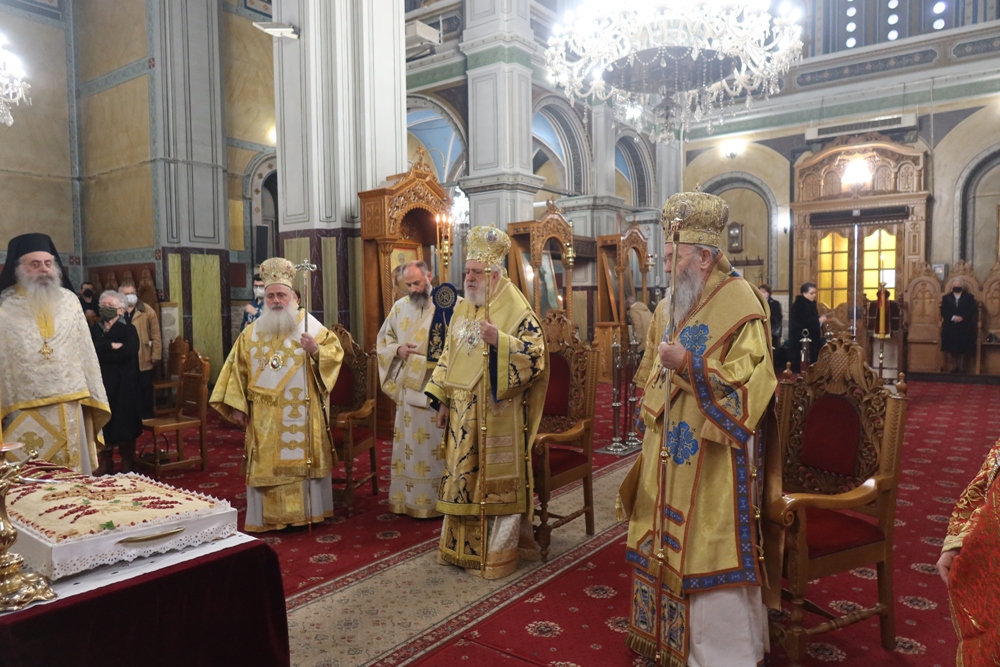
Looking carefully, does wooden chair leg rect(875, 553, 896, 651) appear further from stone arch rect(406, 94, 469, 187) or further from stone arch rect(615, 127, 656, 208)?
stone arch rect(615, 127, 656, 208)

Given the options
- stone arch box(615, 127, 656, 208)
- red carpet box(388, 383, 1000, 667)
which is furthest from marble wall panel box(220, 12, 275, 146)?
red carpet box(388, 383, 1000, 667)

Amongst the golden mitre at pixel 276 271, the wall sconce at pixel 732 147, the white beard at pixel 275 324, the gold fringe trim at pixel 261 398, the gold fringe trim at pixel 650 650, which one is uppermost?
the wall sconce at pixel 732 147

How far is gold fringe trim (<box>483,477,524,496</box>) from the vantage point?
3871 millimetres

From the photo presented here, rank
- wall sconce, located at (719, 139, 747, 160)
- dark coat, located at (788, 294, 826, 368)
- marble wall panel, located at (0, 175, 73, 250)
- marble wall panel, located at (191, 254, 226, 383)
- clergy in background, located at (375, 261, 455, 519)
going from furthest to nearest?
wall sconce, located at (719, 139, 747, 160) → marble wall panel, located at (0, 175, 73, 250) → marble wall panel, located at (191, 254, 226, 383) → dark coat, located at (788, 294, 826, 368) → clergy in background, located at (375, 261, 455, 519)

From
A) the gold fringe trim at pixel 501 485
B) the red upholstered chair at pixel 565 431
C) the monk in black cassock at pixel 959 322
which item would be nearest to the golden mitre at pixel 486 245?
the red upholstered chair at pixel 565 431

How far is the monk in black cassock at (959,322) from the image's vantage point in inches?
484

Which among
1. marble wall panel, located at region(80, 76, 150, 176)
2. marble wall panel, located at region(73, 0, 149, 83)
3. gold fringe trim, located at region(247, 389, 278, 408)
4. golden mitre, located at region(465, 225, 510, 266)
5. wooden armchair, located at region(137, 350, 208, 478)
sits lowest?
wooden armchair, located at region(137, 350, 208, 478)

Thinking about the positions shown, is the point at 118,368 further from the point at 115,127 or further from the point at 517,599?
the point at 115,127

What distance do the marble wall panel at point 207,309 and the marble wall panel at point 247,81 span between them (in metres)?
2.35

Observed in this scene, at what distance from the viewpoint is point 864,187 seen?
14.7m

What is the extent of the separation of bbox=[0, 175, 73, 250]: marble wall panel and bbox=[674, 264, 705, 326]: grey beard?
37.5 ft

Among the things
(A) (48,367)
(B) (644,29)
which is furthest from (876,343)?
(A) (48,367)

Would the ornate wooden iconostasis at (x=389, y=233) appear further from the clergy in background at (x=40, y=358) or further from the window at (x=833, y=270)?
the window at (x=833, y=270)

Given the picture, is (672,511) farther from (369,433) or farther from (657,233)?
(657,233)
